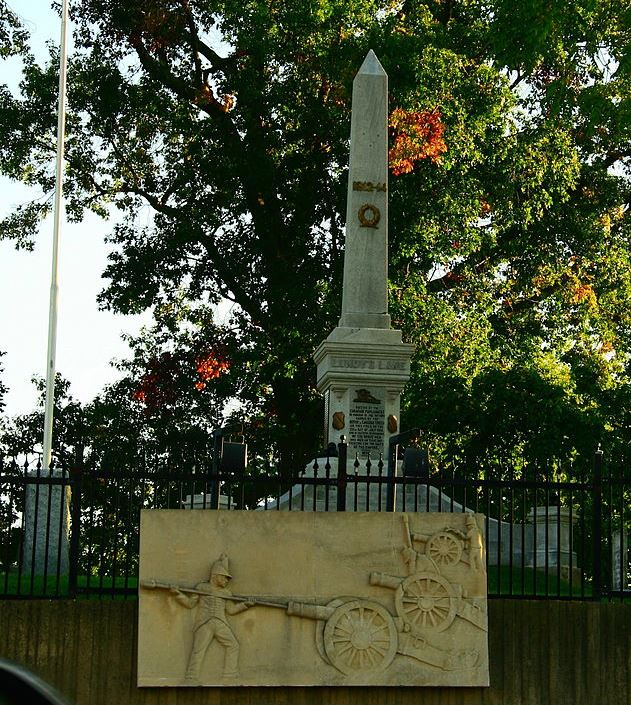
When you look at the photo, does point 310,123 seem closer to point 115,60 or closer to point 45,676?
point 115,60

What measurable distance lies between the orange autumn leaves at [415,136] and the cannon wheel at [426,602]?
53.6 ft

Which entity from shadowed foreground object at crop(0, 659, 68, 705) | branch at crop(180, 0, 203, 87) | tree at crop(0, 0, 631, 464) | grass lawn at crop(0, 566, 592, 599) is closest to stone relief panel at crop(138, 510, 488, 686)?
grass lawn at crop(0, 566, 592, 599)

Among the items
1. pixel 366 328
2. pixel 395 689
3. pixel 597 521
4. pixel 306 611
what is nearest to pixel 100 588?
pixel 306 611

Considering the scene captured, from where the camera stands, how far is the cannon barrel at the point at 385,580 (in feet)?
43.4

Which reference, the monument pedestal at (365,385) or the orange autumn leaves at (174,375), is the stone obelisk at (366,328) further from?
the orange autumn leaves at (174,375)

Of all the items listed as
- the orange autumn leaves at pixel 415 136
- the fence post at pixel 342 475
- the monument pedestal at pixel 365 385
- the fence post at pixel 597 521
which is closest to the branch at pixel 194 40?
the orange autumn leaves at pixel 415 136

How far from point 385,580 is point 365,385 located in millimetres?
6649

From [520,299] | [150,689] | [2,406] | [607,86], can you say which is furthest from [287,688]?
[520,299]

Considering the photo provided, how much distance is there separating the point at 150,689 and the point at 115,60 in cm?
2255

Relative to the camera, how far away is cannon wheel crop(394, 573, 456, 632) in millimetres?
13258

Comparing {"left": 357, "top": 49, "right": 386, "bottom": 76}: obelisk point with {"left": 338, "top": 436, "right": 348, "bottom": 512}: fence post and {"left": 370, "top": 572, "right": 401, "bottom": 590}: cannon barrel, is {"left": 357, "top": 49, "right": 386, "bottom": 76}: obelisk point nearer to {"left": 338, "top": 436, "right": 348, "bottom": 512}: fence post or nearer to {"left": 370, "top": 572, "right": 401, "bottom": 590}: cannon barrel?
{"left": 338, "top": 436, "right": 348, "bottom": 512}: fence post

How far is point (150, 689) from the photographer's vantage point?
12.8 metres

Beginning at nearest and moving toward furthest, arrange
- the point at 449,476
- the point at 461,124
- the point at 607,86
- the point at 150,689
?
1. the point at 150,689
2. the point at 449,476
3. the point at 607,86
4. the point at 461,124

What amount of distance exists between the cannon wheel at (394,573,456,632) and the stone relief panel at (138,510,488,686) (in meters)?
0.01
